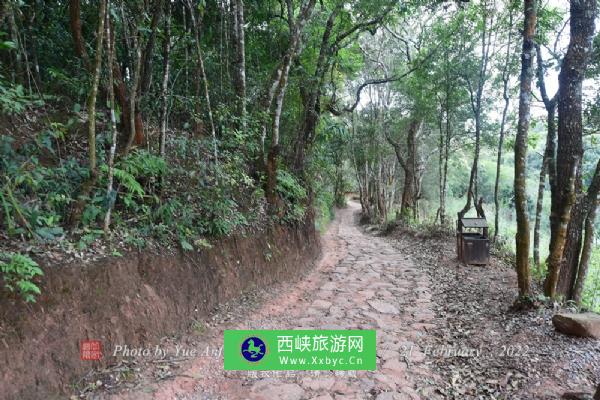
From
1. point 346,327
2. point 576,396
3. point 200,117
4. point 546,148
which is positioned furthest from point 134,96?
point 546,148

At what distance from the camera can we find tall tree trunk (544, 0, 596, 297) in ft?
13.8

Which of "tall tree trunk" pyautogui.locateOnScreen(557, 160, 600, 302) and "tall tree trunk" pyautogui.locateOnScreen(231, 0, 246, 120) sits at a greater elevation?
"tall tree trunk" pyautogui.locateOnScreen(231, 0, 246, 120)

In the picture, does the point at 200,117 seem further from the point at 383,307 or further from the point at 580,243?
the point at 580,243

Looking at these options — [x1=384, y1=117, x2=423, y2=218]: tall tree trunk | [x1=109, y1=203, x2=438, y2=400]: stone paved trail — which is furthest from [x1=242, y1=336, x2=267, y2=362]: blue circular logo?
[x1=384, y1=117, x2=423, y2=218]: tall tree trunk

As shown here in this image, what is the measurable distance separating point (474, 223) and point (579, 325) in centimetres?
410

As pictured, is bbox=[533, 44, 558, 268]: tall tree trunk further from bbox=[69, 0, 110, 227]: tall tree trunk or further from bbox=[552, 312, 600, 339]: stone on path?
bbox=[69, 0, 110, 227]: tall tree trunk

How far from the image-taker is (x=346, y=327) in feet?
15.0

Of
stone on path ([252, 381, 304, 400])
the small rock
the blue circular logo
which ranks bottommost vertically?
stone on path ([252, 381, 304, 400])

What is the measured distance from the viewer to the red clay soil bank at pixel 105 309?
2398 mm

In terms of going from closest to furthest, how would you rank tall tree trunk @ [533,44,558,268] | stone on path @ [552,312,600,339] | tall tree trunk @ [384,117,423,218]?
stone on path @ [552,312,600,339] → tall tree trunk @ [533,44,558,268] → tall tree trunk @ [384,117,423,218]

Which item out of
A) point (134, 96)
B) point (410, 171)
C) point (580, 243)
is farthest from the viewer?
point (410, 171)

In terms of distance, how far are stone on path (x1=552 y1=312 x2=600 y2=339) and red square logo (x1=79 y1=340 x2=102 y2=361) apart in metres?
4.61

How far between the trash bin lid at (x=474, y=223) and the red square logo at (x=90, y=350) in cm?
698

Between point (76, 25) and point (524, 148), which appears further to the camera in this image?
point (524, 148)
